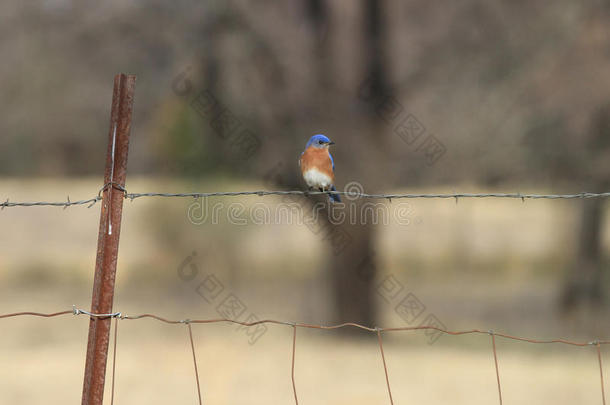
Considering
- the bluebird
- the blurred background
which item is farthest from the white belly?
the blurred background

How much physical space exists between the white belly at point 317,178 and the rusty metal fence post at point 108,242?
196cm

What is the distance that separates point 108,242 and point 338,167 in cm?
706

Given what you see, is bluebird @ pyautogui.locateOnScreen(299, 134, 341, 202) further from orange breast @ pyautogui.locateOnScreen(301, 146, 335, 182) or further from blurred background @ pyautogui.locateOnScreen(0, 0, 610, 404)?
blurred background @ pyautogui.locateOnScreen(0, 0, 610, 404)

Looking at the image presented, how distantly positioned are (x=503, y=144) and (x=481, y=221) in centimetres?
918

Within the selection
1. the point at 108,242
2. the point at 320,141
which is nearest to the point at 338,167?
the point at 320,141

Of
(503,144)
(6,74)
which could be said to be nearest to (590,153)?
(503,144)

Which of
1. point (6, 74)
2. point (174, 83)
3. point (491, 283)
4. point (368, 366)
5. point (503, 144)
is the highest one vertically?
point (6, 74)

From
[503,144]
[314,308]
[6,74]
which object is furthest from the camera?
[6,74]

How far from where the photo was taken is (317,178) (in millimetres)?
4395

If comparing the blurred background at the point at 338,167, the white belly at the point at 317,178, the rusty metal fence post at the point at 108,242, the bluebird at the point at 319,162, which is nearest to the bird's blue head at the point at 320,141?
the bluebird at the point at 319,162

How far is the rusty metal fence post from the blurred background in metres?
5.87

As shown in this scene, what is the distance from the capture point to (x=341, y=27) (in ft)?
Answer: 32.7

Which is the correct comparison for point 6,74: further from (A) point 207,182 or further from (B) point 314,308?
(B) point 314,308

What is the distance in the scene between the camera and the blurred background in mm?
9422
